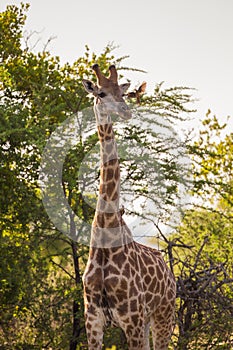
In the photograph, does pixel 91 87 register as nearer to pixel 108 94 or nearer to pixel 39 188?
pixel 108 94

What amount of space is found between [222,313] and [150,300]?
10.6 ft

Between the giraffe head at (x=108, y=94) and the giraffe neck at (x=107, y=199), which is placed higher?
the giraffe head at (x=108, y=94)

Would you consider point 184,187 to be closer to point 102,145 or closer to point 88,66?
point 88,66

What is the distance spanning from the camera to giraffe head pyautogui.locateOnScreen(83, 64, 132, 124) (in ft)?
17.3

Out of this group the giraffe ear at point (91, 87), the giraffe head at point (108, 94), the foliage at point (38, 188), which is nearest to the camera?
the giraffe head at point (108, 94)

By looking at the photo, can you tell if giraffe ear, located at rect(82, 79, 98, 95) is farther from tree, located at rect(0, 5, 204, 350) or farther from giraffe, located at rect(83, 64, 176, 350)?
tree, located at rect(0, 5, 204, 350)

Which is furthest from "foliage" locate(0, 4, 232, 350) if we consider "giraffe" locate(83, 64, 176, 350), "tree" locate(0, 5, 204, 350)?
"giraffe" locate(83, 64, 176, 350)

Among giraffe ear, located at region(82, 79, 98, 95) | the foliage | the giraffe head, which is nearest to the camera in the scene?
the giraffe head

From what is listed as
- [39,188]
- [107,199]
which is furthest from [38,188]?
[107,199]

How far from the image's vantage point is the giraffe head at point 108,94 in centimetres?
527

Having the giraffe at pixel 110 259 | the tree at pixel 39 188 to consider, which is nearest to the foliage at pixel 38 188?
the tree at pixel 39 188

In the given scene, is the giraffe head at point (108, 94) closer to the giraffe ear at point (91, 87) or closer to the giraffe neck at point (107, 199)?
the giraffe ear at point (91, 87)

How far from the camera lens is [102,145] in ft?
18.1

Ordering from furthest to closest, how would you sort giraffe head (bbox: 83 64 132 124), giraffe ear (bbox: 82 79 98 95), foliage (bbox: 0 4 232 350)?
foliage (bbox: 0 4 232 350) < giraffe ear (bbox: 82 79 98 95) < giraffe head (bbox: 83 64 132 124)
